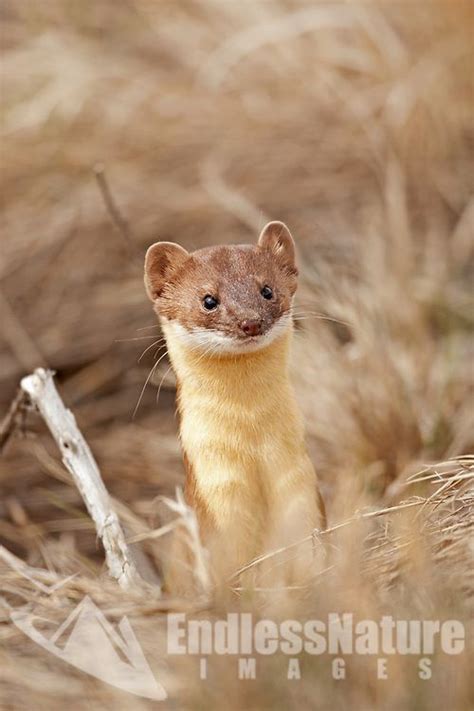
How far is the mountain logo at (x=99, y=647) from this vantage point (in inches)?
80.9

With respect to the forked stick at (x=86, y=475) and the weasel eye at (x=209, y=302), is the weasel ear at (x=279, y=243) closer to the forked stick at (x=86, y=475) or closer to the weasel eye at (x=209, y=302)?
the weasel eye at (x=209, y=302)

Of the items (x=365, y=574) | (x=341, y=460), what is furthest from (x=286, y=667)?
(x=341, y=460)

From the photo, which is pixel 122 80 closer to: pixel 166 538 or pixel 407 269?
pixel 407 269

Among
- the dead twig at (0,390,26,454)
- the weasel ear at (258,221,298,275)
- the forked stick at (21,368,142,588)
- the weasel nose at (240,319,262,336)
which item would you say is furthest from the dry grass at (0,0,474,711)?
the weasel nose at (240,319,262,336)

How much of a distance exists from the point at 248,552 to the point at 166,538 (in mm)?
633

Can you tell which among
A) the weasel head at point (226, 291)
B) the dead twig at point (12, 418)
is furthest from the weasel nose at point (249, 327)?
the dead twig at point (12, 418)

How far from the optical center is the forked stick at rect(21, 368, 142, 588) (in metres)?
2.72

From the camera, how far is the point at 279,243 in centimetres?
264

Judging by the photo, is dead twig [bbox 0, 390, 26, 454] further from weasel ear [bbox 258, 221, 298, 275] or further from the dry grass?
weasel ear [bbox 258, 221, 298, 275]

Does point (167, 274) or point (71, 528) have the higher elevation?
point (167, 274)

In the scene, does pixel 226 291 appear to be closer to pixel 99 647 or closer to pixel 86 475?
pixel 86 475

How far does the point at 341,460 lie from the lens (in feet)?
11.9

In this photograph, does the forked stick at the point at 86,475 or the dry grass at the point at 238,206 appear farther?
the dry grass at the point at 238,206

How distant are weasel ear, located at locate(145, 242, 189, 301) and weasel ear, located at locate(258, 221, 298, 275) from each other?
0.20 metres
